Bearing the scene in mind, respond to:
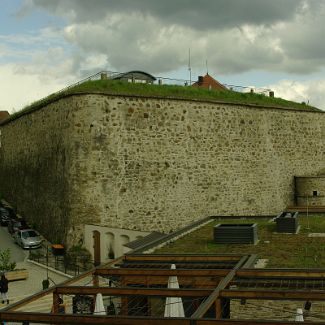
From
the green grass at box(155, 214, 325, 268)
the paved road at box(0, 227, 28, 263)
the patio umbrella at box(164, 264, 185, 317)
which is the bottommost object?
the paved road at box(0, 227, 28, 263)

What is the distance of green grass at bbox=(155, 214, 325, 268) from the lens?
42.7ft

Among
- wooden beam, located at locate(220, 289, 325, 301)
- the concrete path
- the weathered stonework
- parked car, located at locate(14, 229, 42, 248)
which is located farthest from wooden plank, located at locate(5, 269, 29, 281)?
the weathered stonework

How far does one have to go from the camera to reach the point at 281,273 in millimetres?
9641

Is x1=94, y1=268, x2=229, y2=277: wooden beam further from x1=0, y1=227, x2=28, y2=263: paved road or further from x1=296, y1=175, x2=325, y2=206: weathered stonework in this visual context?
x1=296, y1=175, x2=325, y2=206: weathered stonework

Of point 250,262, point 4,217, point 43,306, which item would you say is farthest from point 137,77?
point 250,262

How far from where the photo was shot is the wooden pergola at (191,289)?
670 centimetres

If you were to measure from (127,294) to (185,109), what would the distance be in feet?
62.4

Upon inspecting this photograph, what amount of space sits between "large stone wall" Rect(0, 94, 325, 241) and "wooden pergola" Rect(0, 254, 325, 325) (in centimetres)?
1214

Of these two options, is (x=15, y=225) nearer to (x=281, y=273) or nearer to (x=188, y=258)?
(x=188, y=258)

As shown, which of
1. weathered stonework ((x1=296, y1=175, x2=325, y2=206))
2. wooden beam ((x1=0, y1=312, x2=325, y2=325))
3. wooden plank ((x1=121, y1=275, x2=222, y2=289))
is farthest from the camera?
weathered stonework ((x1=296, y1=175, x2=325, y2=206))

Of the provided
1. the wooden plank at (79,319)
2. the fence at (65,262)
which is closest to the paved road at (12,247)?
the fence at (65,262)

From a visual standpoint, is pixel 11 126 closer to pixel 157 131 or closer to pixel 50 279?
pixel 157 131

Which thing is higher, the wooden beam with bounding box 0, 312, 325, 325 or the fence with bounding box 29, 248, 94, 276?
the wooden beam with bounding box 0, 312, 325, 325

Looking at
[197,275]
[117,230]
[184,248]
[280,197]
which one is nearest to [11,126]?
[117,230]
